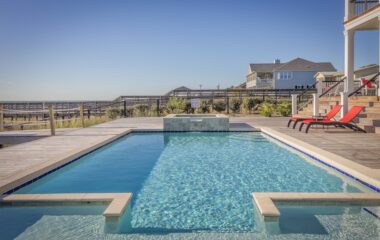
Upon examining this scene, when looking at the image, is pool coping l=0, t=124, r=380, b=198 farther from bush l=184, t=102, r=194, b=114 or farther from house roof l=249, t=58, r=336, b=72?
house roof l=249, t=58, r=336, b=72

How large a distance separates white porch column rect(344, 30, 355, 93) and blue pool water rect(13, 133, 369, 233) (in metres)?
5.77

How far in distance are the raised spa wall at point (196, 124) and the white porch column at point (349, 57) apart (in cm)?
526

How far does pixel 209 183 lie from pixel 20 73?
23797mm

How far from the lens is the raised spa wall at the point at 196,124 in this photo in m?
11.5

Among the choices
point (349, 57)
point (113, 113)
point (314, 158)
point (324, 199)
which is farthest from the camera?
point (113, 113)

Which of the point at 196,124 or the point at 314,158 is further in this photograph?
the point at 196,124

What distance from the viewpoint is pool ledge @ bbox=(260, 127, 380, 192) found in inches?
168

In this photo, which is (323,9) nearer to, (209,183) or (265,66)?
(209,183)

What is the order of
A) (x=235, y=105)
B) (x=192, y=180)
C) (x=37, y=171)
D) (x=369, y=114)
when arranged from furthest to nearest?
(x=235, y=105) → (x=369, y=114) → (x=192, y=180) → (x=37, y=171)

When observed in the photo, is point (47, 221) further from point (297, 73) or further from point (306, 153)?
point (297, 73)

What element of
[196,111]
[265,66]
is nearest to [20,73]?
[196,111]

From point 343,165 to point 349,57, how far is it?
8.81 metres

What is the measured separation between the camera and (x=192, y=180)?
5.40 metres

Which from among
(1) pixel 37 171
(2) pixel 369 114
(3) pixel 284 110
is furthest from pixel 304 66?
(1) pixel 37 171
